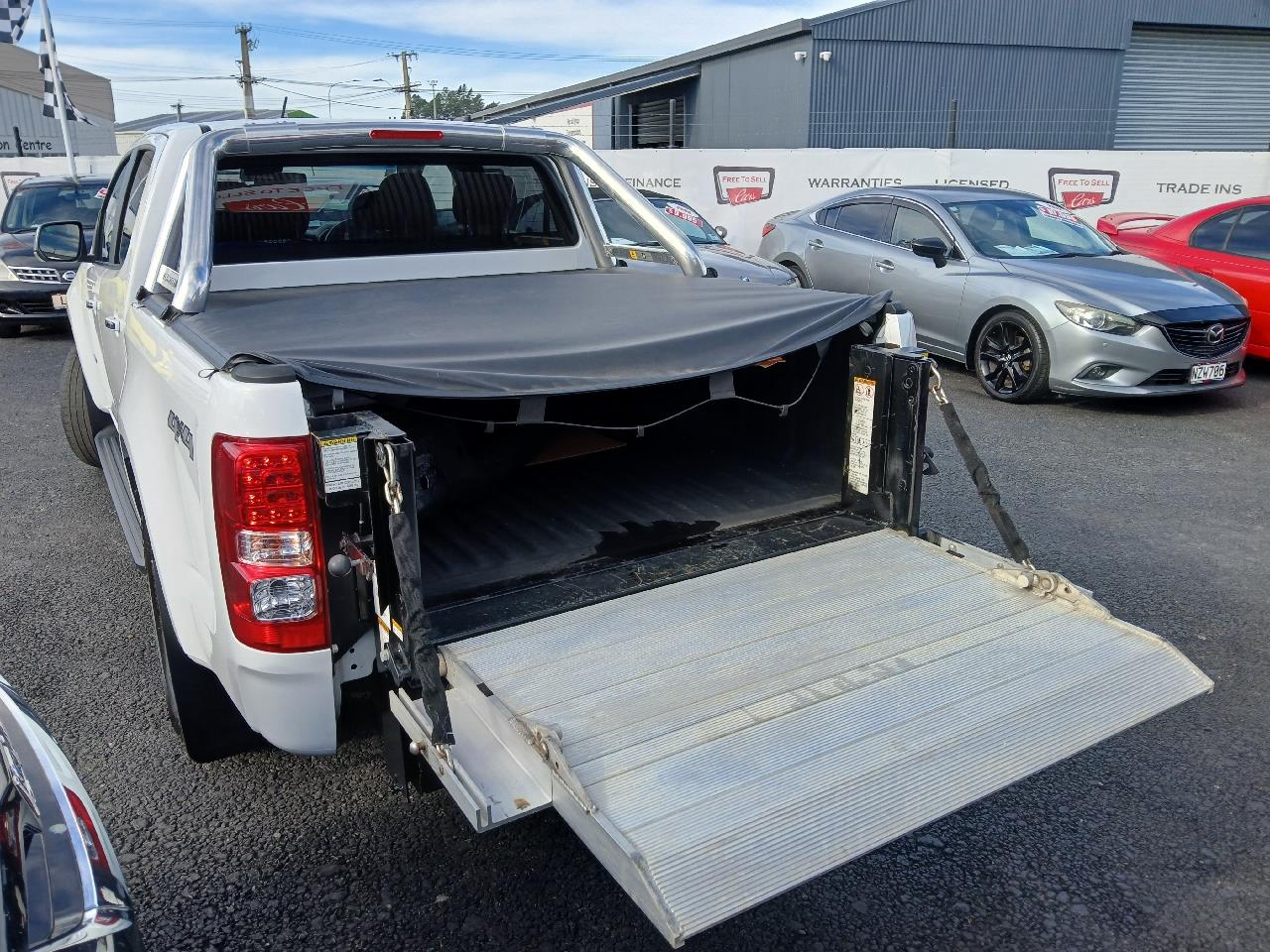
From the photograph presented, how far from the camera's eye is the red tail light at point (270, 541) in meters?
2.20

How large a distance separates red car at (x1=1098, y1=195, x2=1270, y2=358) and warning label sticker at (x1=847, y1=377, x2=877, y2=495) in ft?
22.4

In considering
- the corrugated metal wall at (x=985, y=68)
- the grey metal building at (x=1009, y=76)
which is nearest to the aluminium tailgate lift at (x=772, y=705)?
the grey metal building at (x=1009, y=76)

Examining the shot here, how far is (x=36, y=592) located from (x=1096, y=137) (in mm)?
28397

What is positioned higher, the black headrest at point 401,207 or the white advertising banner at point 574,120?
the white advertising banner at point 574,120

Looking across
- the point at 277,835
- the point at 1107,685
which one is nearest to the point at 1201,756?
the point at 1107,685

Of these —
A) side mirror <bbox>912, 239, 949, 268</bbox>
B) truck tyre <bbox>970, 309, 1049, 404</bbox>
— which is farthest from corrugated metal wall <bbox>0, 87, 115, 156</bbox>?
truck tyre <bbox>970, 309, 1049, 404</bbox>

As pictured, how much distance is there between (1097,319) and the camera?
24.2ft

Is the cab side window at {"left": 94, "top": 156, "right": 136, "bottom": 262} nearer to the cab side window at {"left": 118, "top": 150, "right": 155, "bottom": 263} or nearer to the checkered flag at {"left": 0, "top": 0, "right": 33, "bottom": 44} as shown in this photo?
the cab side window at {"left": 118, "top": 150, "right": 155, "bottom": 263}

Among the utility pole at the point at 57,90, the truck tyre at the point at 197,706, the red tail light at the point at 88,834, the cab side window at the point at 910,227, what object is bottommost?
the truck tyre at the point at 197,706

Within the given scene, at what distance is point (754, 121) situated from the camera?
87.4ft

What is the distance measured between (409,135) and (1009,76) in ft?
86.6

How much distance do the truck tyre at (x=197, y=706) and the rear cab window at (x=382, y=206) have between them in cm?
156

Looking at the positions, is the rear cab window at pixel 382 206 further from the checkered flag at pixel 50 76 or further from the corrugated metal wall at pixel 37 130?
the corrugated metal wall at pixel 37 130

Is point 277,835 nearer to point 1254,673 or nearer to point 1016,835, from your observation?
point 1016,835
